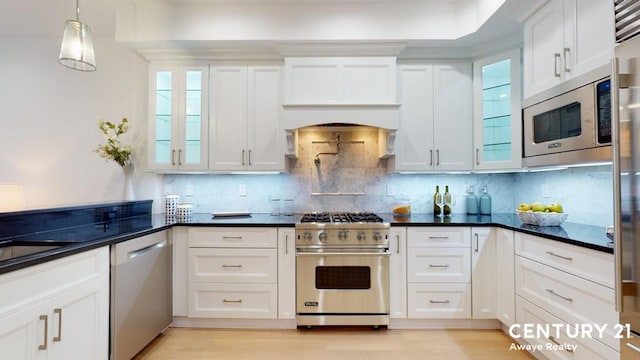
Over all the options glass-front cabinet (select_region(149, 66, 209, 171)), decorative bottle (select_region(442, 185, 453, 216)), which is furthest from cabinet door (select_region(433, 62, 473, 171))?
glass-front cabinet (select_region(149, 66, 209, 171))

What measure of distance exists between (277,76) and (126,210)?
181 cm

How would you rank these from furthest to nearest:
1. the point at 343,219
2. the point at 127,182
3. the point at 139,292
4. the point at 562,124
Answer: the point at 127,182 < the point at 343,219 < the point at 139,292 < the point at 562,124

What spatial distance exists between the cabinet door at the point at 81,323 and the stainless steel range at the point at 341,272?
1.28m

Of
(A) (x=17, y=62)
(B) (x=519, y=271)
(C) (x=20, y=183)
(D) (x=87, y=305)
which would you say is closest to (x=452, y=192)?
(B) (x=519, y=271)

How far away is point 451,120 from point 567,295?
1639mm

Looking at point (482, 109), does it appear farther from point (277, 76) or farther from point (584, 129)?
point (277, 76)

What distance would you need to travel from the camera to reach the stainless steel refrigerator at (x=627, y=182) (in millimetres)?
1097

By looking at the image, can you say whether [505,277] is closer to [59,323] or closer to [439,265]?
[439,265]

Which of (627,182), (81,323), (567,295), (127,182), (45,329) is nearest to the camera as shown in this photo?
(627,182)

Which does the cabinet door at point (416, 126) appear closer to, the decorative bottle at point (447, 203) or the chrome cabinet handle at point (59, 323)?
the decorative bottle at point (447, 203)

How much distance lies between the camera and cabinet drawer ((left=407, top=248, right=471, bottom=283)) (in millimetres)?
2438

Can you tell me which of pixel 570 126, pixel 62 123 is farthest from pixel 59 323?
pixel 570 126

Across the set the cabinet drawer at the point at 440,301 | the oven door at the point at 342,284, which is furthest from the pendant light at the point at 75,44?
the cabinet drawer at the point at 440,301

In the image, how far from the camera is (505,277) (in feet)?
Answer: 7.58
